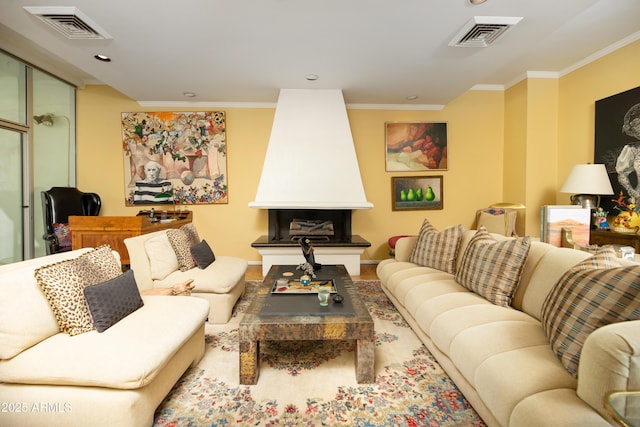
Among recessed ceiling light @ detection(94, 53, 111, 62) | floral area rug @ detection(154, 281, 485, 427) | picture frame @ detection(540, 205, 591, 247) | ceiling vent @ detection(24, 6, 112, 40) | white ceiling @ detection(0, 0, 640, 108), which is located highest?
white ceiling @ detection(0, 0, 640, 108)

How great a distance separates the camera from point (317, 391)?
175 centimetres

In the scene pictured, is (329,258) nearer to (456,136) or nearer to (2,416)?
(456,136)

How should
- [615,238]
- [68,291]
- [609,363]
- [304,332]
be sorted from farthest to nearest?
1. [615,238]
2. [304,332]
3. [68,291]
4. [609,363]

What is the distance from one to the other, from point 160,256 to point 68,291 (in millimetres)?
1145

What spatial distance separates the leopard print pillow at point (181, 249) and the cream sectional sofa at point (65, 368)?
4.44 feet

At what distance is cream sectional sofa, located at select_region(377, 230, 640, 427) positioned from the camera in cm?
96

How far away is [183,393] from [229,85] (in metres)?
3.68

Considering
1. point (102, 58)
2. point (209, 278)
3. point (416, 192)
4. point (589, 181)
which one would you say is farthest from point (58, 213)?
point (589, 181)

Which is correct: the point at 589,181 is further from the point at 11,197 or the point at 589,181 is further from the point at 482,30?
the point at 11,197

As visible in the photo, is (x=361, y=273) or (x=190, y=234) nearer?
(x=190, y=234)

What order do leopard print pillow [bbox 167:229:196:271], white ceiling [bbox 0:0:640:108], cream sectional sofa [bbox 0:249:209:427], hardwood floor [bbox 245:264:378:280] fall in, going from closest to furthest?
cream sectional sofa [bbox 0:249:209:427] < white ceiling [bbox 0:0:640:108] < leopard print pillow [bbox 167:229:196:271] < hardwood floor [bbox 245:264:378:280]

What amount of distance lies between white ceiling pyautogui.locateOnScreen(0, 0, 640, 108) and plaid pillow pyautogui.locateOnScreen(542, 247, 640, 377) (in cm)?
220

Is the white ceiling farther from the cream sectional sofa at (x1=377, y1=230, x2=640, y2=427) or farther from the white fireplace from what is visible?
the cream sectional sofa at (x1=377, y1=230, x2=640, y2=427)

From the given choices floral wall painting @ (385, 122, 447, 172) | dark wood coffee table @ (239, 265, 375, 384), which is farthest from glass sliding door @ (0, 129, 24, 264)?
floral wall painting @ (385, 122, 447, 172)
